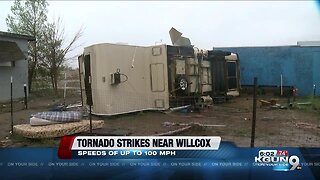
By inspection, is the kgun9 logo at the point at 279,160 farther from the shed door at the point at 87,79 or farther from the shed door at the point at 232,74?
the shed door at the point at 87,79

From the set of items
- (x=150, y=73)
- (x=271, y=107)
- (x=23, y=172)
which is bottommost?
(x=23, y=172)

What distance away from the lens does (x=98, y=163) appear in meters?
2.69

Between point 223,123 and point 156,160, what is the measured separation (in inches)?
22.6

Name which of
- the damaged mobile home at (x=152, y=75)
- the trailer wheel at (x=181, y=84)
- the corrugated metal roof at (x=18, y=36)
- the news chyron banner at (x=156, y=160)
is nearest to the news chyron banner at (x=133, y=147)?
the news chyron banner at (x=156, y=160)

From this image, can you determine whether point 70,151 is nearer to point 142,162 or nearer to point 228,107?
point 142,162

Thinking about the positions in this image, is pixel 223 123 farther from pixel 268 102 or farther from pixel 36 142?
pixel 36 142

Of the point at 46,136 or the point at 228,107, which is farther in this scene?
the point at 228,107

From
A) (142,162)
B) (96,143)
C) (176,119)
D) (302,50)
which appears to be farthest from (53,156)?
(302,50)

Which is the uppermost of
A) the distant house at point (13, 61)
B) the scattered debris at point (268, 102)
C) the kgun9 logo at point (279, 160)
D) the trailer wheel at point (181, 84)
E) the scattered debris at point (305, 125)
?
the distant house at point (13, 61)

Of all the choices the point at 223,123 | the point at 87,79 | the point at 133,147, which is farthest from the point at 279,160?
the point at 87,79

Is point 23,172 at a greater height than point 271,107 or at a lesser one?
lesser

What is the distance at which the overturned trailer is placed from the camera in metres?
2.78

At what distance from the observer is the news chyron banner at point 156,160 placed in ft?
8.80

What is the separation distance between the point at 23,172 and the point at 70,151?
39 centimetres
